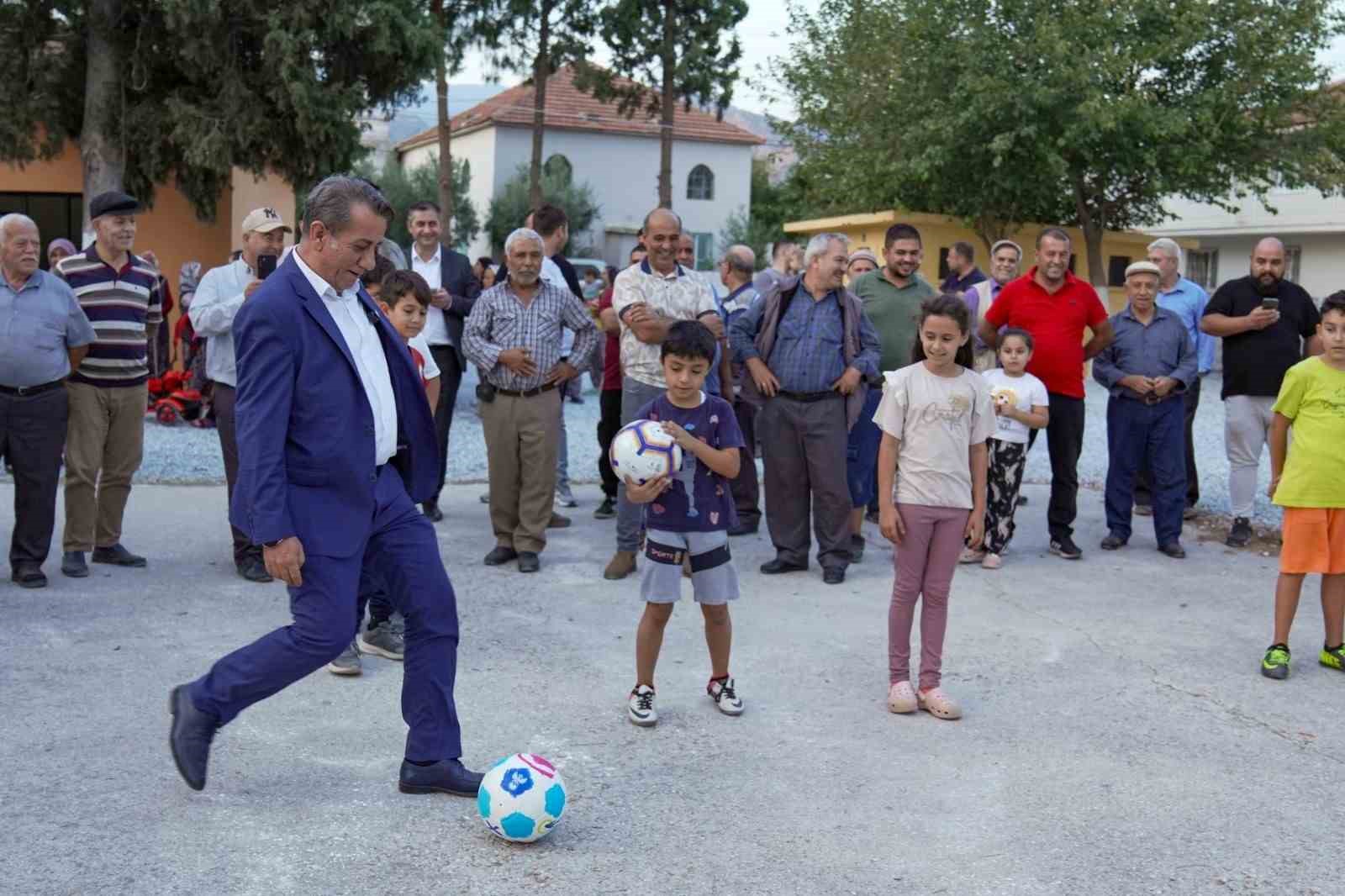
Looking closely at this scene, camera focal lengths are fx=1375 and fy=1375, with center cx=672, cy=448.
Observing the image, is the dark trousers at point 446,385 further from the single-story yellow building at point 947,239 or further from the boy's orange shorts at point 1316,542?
the single-story yellow building at point 947,239

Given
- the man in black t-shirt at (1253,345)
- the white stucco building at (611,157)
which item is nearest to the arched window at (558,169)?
the white stucco building at (611,157)

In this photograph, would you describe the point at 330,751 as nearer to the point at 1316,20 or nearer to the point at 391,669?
the point at 391,669

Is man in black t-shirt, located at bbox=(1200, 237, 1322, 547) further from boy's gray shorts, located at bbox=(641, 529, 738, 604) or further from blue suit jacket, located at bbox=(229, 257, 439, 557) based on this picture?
blue suit jacket, located at bbox=(229, 257, 439, 557)

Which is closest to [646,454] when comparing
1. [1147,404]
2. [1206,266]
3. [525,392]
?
[525,392]

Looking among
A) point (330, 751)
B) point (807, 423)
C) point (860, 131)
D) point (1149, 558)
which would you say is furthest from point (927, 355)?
point (860, 131)

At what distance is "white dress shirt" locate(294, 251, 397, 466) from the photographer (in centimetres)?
434

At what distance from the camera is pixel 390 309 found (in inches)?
269

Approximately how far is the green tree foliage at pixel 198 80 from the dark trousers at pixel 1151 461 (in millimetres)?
10163

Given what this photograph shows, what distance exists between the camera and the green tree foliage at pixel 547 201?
145ft

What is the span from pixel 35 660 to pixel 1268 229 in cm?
4261

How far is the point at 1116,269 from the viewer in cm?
3234

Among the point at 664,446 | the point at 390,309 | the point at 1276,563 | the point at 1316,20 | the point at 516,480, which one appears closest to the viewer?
the point at 664,446

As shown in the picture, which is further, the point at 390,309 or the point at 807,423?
the point at 807,423

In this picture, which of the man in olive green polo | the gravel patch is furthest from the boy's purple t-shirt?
the gravel patch
